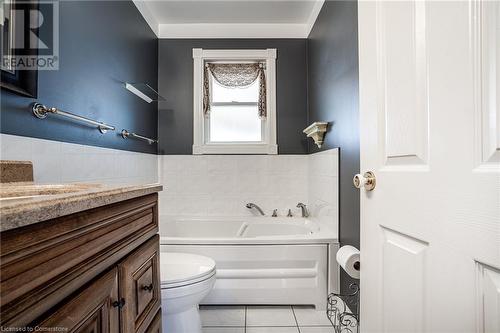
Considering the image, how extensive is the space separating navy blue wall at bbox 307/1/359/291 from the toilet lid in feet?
3.14

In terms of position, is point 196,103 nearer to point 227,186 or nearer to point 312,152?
point 227,186

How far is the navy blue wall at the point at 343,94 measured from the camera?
5.57 feet

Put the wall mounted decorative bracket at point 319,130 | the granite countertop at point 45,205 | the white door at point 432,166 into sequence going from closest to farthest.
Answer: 1. the granite countertop at point 45,205
2. the white door at point 432,166
3. the wall mounted decorative bracket at point 319,130

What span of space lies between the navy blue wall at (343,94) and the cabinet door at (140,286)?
1.24 m

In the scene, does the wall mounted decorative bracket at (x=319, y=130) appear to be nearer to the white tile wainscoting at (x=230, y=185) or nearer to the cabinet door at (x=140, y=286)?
the white tile wainscoting at (x=230, y=185)

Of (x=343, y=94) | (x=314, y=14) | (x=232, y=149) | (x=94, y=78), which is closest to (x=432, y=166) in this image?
(x=343, y=94)

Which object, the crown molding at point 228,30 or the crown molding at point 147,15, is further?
the crown molding at point 228,30

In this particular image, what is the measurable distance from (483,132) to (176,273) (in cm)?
140

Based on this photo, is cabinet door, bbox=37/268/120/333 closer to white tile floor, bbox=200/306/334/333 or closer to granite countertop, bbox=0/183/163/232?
granite countertop, bbox=0/183/163/232

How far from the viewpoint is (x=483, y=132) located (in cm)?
49

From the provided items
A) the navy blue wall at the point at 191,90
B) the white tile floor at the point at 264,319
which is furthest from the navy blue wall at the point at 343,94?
the navy blue wall at the point at 191,90

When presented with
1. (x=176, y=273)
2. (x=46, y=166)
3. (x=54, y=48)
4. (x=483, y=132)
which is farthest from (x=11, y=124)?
(x=483, y=132)

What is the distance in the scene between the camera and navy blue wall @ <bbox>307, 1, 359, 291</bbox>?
5.57 ft

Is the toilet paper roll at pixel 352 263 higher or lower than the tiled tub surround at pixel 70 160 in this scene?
lower
